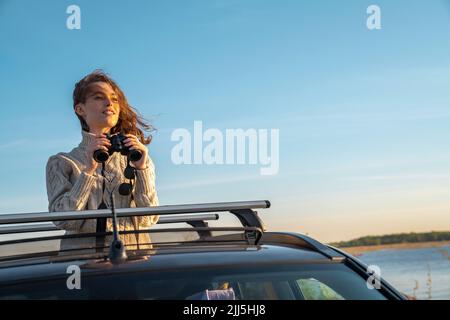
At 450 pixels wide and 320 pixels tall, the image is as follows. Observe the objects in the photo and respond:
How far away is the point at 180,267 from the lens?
2.91 metres

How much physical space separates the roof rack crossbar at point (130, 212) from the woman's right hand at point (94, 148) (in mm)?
1185

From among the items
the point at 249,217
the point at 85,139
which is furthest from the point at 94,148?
the point at 249,217

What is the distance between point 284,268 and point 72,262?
743 millimetres

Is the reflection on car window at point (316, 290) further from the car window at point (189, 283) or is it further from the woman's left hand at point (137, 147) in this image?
the woman's left hand at point (137, 147)

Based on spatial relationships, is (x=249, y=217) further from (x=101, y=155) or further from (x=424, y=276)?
(x=424, y=276)

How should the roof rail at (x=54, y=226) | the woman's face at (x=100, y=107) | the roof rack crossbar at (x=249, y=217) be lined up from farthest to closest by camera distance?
1. the woman's face at (x=100, y=107)
2. the roof rail at (x=54, y=226)
3. the roof rack crossbar at (x=249, y=217)

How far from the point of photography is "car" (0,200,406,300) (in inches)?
112

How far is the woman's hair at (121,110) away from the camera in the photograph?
5.20m

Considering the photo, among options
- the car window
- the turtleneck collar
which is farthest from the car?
the turtleneck collar

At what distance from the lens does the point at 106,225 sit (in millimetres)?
4117

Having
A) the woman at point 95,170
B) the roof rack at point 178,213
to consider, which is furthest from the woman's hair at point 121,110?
the roof rack at point 178,213

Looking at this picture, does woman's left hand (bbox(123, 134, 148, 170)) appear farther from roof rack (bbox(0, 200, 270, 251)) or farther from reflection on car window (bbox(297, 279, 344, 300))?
reflection on car window (bbox(297, 279, 344, 300))
